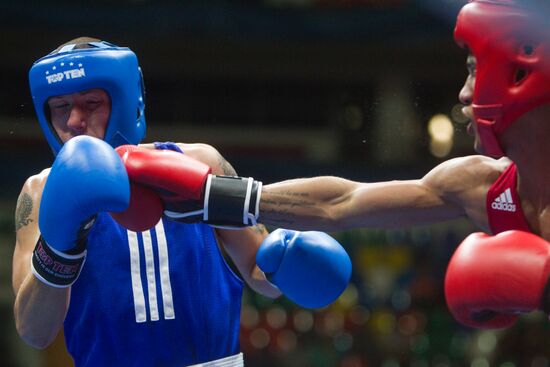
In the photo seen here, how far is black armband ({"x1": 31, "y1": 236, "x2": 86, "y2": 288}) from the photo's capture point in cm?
274

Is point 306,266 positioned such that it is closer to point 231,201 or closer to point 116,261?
point 231,201

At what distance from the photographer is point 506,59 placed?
2637 mm

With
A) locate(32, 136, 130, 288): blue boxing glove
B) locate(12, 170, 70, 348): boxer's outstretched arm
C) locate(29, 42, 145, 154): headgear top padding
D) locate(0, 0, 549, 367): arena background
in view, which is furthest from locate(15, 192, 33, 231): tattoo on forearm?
locate(0, 0, 549, 367): arena background

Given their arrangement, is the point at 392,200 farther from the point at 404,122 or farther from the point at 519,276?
the point at 404,122

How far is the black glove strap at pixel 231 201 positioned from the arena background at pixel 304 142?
429 cm

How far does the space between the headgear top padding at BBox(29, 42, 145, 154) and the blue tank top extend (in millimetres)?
337

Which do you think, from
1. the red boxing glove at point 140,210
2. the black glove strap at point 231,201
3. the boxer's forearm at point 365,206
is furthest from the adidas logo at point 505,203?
the red boxing glove at point 140,210

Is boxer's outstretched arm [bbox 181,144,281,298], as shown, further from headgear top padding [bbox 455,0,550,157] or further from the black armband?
headgear top padding [bbox 455,0,550,157]

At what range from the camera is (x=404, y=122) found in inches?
373

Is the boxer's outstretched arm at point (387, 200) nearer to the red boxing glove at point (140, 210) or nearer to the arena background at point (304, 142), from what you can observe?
the red boxing glove at point (140, 210)

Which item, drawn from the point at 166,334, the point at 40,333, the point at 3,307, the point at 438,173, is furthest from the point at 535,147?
the point at 3,307

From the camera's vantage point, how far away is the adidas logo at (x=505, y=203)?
2.79m

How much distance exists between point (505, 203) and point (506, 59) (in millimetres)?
423

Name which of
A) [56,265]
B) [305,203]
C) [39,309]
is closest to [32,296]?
[39,309]
